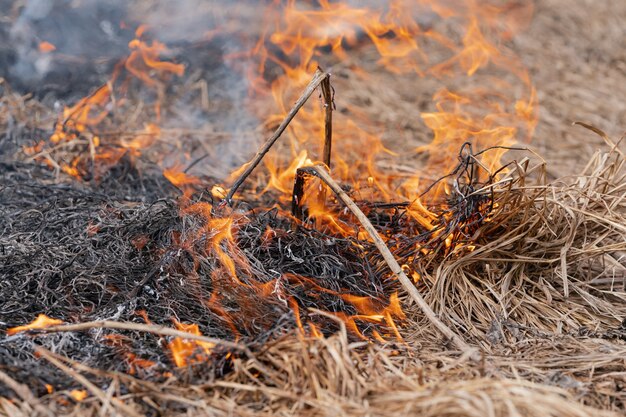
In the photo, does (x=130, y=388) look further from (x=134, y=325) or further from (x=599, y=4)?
(x=599, y=4)

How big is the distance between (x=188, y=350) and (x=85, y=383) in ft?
1.00

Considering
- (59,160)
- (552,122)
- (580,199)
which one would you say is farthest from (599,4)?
(59,160)

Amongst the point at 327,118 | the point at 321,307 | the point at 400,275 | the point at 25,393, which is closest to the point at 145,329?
the point at 25,393

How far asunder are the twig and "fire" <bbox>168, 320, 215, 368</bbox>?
0.72 feet

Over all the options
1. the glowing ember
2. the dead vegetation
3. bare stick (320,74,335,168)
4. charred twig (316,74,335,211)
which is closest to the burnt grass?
the dead vegetation

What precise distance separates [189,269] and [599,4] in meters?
5.39

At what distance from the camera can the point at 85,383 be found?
1.84 m

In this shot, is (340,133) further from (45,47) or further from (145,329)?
(145,329)

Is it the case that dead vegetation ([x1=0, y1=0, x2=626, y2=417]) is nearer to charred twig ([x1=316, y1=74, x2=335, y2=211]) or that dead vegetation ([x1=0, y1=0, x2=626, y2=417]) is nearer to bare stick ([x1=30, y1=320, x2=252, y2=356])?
bare stick ([x1=30, y1=320, x2=252, y2=356])

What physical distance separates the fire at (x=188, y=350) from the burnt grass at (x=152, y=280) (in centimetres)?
3

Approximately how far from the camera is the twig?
5.82ft

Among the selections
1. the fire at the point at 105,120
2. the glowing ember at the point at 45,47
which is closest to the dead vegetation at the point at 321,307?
the fire at the point at 105,120

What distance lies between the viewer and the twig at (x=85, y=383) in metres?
1.77

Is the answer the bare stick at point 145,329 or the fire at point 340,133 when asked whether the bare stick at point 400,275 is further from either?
the bare stick at point 145,329
